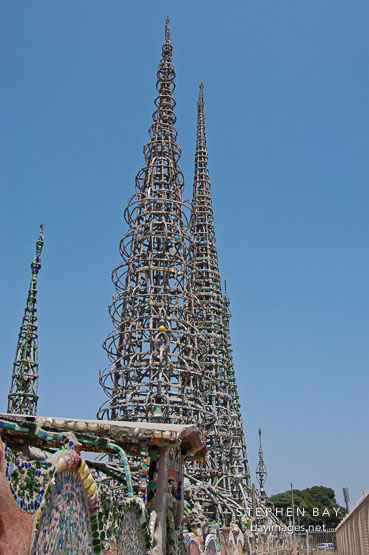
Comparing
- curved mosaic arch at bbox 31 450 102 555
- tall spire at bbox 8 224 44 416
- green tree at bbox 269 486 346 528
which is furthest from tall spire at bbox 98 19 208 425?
green tree at bbox 269 486 346 528

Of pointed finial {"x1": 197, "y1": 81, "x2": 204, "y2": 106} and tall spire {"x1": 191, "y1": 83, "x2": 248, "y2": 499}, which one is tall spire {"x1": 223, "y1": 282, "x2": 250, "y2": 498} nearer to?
tall spire {"x1": 191, "y1": 83, "x2": 248, "y2": 499}

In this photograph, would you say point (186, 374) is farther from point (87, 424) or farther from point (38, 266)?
point (87, 424)

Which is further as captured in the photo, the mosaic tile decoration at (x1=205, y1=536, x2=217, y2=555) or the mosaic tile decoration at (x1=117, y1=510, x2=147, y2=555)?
the mosaic tile decoration at (x1=205, y1=536, x2=217, y2=555)

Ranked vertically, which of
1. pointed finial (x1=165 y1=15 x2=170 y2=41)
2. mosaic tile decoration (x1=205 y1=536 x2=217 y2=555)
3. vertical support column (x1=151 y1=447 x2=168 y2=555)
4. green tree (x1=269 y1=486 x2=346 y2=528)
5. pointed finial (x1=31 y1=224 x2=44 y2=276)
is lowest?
mosaic tile decoration (x1=205 y1=536 x2=217 y2=555)

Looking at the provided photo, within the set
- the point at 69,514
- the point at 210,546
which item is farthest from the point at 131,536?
the point at 210,546

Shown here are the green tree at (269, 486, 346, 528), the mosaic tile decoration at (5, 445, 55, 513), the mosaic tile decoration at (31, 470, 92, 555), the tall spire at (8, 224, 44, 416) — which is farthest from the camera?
the green tree at (269, 486, 346, 528)

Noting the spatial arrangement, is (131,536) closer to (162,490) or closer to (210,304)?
(162,490)

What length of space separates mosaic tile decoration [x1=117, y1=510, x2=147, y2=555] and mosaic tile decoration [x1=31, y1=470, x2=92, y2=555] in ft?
4.67

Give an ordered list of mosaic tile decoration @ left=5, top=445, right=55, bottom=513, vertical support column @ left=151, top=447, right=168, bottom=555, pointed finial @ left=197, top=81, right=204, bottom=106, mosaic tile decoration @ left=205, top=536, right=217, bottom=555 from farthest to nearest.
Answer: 1. pointed finial @ left=197, top=81, right=204, bottom=106
2. mosaic tile decoration @ left=205, top=536, right=217, bottom=555
3. vertical support column @ left=151, top=447, right=168, bottom=555
4. mosaic tile decoration @ left=5, top=445, right=55, bottom=513

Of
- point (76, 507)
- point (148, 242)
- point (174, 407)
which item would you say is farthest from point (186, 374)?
point (76, 507)

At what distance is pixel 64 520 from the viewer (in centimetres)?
506

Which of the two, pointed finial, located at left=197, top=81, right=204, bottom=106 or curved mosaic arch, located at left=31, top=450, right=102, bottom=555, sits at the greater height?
pointed finial, located at left=197, top=81, right=204, bottom=106

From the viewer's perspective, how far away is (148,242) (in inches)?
1054

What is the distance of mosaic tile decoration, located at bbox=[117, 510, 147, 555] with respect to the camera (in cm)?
712
